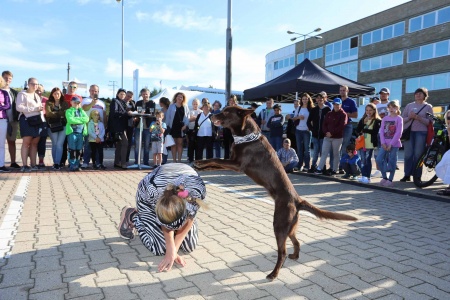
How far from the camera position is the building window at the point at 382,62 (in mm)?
35156

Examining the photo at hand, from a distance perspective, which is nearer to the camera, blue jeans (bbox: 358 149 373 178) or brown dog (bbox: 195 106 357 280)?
brown dog (bbox: 195 106 357 280)

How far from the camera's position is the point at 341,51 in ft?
138

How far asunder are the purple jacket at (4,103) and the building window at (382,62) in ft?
122

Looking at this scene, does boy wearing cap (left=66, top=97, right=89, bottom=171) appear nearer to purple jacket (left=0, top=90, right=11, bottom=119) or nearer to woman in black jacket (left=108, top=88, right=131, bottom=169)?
woman in black jacket (left=108, top=88, right=131, bottom=169)

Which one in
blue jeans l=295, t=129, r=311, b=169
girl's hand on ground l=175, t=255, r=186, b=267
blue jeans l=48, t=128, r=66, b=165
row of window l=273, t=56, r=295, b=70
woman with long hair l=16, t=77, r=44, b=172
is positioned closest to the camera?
girl's hand on ground l=175, t=255, r=186, b=267

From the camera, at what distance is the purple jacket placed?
7.43m

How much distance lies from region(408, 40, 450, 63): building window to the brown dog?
3535 centimetres

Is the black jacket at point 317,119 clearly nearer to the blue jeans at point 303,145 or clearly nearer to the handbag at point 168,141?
the blue jeans at point 303,145

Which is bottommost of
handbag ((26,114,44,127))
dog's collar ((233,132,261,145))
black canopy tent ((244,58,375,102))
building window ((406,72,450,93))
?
dog's collar ((233,132,261,145))

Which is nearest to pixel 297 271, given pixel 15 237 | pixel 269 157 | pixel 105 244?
pixel 269 157

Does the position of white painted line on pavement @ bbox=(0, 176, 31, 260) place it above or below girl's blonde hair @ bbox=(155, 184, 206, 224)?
below

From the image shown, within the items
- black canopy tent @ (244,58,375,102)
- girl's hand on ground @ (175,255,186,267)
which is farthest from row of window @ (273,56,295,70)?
girl's hand on ground @ (175,255,186,267)

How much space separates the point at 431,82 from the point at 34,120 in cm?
3511

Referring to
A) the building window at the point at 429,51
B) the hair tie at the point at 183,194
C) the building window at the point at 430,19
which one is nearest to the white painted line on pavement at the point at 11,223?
the hair tie at the point at 183,194
